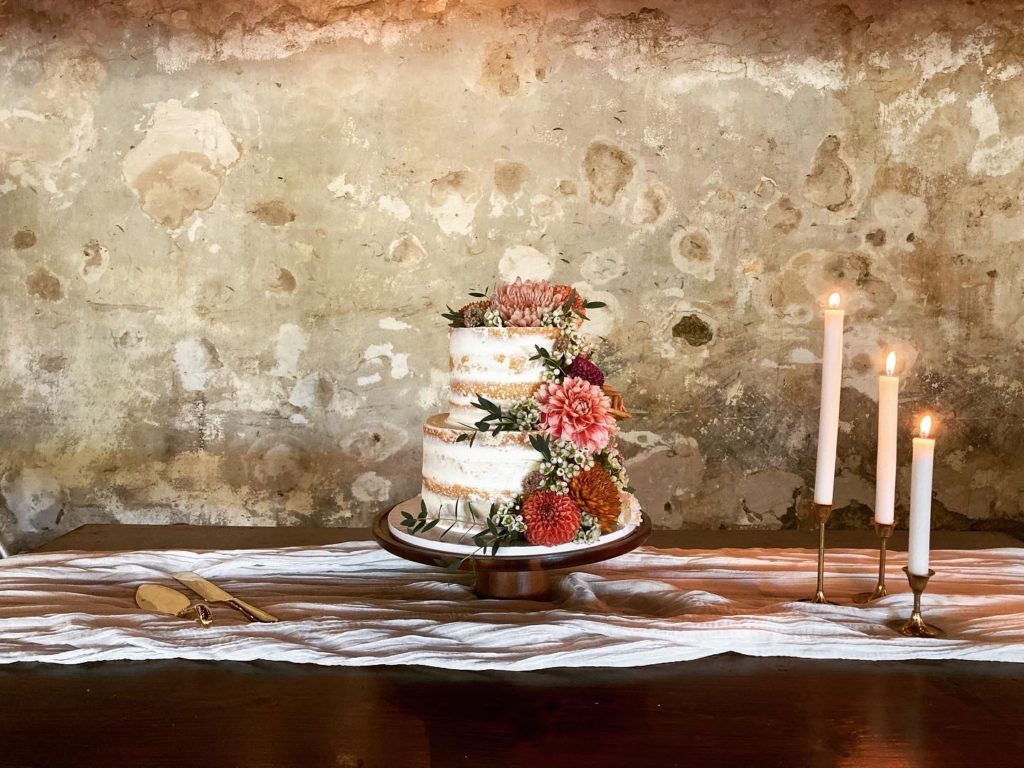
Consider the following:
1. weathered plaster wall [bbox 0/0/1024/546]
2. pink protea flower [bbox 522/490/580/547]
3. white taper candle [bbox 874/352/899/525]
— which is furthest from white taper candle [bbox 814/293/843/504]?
weathered plaster wall [bbox 0/0/1024/546]

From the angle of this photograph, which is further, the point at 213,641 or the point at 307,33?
the point at 307,33

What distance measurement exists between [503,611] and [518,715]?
0.32m

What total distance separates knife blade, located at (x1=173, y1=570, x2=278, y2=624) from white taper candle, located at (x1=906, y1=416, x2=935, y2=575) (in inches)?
37.4

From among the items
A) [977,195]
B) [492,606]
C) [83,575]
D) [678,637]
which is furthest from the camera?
[977,195]

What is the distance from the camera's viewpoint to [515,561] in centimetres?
123

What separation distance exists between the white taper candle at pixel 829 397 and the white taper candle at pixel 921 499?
166 mm

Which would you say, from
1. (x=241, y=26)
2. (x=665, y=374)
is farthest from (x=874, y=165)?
(x=241, y=26)

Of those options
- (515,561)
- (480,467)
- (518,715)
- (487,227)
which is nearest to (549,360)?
(480,467)

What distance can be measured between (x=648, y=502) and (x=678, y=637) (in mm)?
1902

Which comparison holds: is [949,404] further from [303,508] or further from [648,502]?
[303,508]

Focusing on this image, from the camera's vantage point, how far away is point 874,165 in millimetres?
2920

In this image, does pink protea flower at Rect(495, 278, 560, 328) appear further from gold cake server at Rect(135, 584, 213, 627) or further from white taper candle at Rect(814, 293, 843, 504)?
gold cake server at Rect(135, 584, 213, 627)

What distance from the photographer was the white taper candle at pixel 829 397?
127 centimetres

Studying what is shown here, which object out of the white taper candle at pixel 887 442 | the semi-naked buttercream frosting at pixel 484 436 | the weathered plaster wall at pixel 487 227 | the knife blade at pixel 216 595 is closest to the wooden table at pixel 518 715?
the knife blade at pixel 216 595
